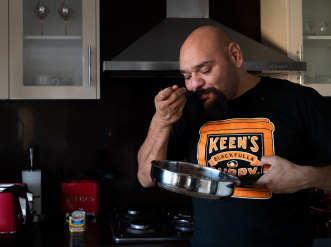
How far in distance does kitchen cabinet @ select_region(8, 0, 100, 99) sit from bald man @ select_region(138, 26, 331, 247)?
770 mm

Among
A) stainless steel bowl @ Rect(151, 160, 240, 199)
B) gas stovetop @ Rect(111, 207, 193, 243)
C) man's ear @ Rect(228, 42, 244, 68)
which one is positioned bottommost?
gas stovetop @ Rect(111, 207, 193, 243)

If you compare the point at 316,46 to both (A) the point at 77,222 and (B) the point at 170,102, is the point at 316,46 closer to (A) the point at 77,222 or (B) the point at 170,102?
(B) the point at 170,102

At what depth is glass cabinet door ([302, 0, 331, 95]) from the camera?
219 centimetres

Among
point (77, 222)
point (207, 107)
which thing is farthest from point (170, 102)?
point (77, 222)

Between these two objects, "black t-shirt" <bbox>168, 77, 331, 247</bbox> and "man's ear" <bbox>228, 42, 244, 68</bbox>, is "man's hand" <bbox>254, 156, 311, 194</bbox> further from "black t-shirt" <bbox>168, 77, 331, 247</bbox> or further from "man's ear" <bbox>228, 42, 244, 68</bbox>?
"man's ear" <bbox>228, 42, 244, 68</bbox>

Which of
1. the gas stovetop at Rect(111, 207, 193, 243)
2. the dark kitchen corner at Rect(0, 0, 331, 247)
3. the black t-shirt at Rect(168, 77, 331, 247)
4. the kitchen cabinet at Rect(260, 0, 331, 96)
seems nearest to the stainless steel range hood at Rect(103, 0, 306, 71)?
the kitchen cabinet at Rect(260, 0, 331, 96)

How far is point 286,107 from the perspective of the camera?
1332 mm

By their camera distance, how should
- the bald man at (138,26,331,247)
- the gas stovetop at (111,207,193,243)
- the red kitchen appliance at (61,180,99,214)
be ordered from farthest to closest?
the red kitchen appliance at (61,180,99,214), the gas stovetop at (111,207,193,243), the bald man at (138,26,331,247)

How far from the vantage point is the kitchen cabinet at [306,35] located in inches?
84.1

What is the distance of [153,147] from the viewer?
4.49 ft

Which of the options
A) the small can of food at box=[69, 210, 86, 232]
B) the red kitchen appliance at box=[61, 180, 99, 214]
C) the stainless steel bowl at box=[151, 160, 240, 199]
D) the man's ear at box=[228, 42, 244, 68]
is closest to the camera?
the stainless steel bowl at box=[151, 160, 240, 199]

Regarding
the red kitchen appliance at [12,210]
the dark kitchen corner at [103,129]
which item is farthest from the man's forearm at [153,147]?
the dark kitchen corner at [103,129]

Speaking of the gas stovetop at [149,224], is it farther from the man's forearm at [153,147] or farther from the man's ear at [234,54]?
the man's ear at [234,54]

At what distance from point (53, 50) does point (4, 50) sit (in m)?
0.23
